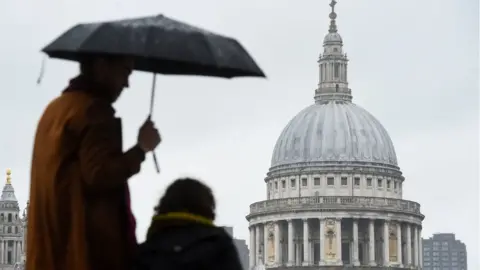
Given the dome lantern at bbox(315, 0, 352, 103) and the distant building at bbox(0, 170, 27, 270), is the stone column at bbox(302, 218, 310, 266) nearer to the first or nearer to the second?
the dome lantern at bbox(315, 0, 352, 103)

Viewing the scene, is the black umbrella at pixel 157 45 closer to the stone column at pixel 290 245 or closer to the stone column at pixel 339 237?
the stone column at pixel 339 237

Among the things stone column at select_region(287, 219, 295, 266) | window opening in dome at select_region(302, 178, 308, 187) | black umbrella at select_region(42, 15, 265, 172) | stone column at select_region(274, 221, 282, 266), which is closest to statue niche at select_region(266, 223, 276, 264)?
stone column at select_region(274, 221, 282, 266)

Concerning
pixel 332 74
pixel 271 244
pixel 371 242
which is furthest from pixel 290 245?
pixel 332 74

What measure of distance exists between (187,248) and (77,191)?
0.76 m

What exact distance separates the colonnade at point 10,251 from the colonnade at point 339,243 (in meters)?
38.7

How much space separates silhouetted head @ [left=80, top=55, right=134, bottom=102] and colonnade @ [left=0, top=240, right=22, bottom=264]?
6918 inches

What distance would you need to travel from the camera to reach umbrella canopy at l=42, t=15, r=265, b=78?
483 inches

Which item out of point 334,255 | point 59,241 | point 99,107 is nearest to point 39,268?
point 59,241

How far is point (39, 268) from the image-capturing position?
473 inches

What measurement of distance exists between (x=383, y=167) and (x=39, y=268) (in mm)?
145524

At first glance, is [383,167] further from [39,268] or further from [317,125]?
[39,268]

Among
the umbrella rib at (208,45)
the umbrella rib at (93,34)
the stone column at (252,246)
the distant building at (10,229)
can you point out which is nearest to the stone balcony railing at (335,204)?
the stone column at (252,246)

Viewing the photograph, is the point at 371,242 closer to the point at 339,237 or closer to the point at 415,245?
the point at 339,237

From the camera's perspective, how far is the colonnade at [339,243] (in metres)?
152
